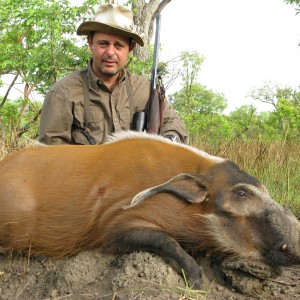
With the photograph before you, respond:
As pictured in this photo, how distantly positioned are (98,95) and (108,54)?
1.35ft

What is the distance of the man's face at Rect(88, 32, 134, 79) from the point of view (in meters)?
4.78

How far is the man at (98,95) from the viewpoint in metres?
4.70

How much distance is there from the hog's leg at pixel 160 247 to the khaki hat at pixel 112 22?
7.97ft

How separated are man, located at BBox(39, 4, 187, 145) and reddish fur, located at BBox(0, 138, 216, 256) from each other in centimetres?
129

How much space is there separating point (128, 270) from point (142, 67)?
25.4ft

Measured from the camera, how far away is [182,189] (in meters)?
3.00

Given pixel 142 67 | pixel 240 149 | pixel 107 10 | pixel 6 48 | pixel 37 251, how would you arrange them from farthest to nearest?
1. pixel 6 48
2. pixel 142 67
3. pixel 240 149
4. pixel 107 10
5. pixel 37 251

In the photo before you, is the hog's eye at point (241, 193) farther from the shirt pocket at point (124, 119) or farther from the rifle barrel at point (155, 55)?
the rifle barrel at point (155, 55)

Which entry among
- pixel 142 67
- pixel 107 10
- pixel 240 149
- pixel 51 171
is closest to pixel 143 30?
pixel 142 67

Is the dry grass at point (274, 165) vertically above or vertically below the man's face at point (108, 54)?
below

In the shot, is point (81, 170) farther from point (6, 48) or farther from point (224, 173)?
point (6, 48)

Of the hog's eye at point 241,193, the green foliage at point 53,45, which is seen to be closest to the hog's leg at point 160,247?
the hog's eye at point 241,193

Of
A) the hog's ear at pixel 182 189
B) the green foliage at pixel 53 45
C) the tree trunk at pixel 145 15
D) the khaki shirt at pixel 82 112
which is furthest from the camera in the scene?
the tree trunk at pixel 145 15

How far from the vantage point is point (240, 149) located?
6527 mm
